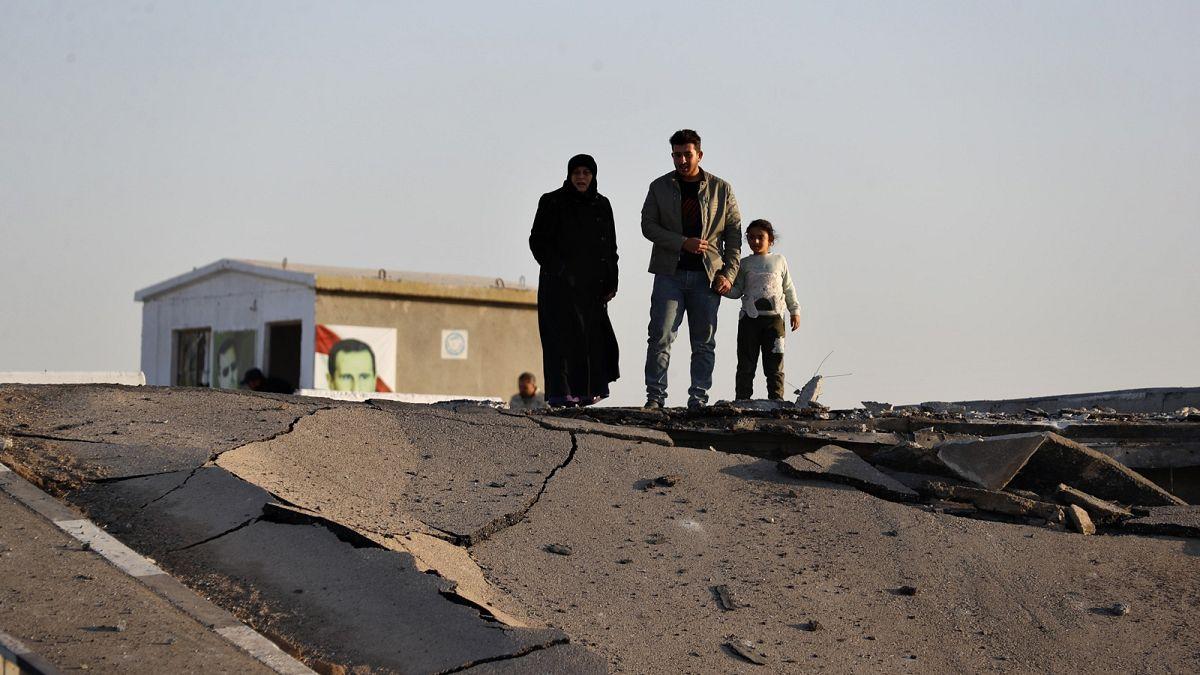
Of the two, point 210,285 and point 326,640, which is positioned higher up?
point 210,285

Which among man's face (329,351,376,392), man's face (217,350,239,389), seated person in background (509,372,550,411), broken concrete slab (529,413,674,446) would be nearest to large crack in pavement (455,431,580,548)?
broken concrete slab (529,413,674,446)

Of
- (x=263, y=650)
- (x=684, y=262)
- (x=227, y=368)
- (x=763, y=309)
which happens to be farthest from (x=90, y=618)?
(x=227, y=368)

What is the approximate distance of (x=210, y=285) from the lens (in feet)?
79.5

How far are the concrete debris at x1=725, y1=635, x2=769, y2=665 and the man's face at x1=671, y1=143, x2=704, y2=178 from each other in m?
4.98

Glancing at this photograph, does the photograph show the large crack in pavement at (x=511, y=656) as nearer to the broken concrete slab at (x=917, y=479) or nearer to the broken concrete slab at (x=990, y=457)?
the broken concrete slab at (x=917, y=479)

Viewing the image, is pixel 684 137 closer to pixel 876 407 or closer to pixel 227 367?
pixel 876 407

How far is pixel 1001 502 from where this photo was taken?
6645mm

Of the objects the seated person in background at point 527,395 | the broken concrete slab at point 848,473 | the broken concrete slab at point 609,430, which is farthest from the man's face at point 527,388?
the broken concrete slab at point 848,473

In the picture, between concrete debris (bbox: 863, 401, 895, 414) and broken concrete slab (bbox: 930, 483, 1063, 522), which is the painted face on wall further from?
broken concrete slab (bbox: 930, 483, 1063, 522)

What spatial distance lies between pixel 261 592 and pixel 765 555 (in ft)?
7.29

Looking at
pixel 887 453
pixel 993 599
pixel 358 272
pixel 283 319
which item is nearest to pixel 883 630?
pixel 993 599

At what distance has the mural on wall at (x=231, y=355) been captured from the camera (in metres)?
22.7

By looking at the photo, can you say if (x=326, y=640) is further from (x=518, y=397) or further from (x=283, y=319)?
(x=283, y=319)

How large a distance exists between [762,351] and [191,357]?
57.3 feet
